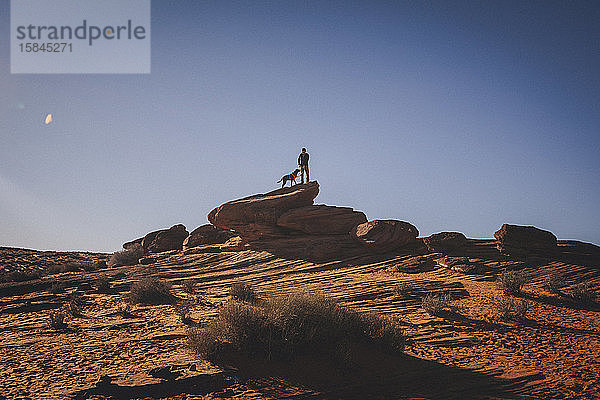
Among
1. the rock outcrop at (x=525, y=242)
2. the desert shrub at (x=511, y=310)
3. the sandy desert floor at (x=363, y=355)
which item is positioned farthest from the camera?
the rock outcrop at (x=525, y=242)

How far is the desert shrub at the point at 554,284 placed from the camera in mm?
11820

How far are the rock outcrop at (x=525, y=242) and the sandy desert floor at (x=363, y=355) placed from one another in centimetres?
54

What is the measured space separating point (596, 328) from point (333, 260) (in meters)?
10.5

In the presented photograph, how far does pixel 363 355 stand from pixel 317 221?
13.2 m

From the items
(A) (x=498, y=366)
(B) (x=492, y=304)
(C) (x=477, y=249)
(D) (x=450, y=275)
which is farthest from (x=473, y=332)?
(C) (x=477, y=249)

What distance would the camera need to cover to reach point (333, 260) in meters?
17.7

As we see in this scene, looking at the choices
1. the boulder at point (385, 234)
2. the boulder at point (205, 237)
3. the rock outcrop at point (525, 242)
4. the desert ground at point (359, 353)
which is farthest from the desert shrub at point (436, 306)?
the boulder at point (205, 237)

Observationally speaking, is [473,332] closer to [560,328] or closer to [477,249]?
[560,328]

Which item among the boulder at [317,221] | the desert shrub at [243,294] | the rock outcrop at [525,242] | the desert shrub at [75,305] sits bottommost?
the desert shrub at [75,305]

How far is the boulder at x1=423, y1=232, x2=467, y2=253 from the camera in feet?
54.7

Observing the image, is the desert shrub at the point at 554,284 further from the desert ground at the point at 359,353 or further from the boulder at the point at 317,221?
the boulder at the point at 317,221

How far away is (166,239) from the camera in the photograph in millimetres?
28188

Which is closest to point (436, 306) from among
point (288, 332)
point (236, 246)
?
point (288, 332)

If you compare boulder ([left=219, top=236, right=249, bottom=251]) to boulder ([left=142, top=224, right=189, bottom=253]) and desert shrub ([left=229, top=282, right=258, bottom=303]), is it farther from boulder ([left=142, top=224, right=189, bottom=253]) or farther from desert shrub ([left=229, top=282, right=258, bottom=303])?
A: boulder ([left=142, top=224, right=189, bottom=253])
